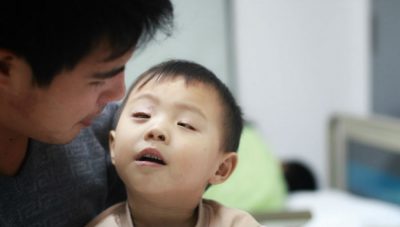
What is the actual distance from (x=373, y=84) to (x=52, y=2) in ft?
8.49

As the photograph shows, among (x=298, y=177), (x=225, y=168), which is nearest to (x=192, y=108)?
(x=225, y=168)

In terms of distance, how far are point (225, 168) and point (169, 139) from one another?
0.17 m

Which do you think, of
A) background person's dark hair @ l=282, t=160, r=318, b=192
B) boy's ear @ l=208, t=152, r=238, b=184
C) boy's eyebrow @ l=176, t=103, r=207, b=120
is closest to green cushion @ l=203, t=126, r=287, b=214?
background person's dark hair @ l=282, t=160, r=318, b=192

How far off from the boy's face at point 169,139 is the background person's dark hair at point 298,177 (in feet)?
6.38

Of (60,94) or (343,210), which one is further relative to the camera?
(343,210)

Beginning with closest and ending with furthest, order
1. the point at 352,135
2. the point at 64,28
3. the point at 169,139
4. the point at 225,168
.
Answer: the point at 64,28, the point at 169,139, the point at 225,168, the point at 352,135

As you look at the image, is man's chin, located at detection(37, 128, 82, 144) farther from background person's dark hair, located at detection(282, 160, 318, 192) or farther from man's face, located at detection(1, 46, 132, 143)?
background person's dark hair, located at detection(282, 160, 318, 192)

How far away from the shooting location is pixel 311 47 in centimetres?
290

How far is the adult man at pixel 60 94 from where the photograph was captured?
723 mm

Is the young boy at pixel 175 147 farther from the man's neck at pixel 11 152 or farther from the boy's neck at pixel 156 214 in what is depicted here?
the man's neck at pixel 11 152

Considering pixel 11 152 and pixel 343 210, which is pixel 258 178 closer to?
pixel 343 210

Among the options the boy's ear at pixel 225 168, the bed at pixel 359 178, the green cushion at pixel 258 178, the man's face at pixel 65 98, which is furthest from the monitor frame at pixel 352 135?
the man's face at pixel 65 98

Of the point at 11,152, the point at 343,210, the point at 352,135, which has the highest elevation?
the point at 11,152

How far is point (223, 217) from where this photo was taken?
2.99 ft
